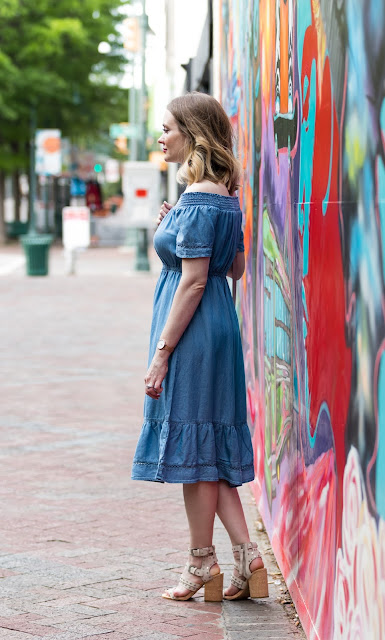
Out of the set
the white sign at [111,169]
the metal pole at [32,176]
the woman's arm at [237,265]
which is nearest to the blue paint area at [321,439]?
the woman's arm at [237,265]

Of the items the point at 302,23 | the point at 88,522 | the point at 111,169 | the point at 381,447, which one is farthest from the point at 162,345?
the point at 111,169

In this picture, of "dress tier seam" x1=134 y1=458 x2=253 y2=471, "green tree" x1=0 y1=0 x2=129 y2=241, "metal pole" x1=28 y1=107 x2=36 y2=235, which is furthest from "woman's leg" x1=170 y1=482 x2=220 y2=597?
"metal pole" x1=28 y1=107 x2=36 y2=235

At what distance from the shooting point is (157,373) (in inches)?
157

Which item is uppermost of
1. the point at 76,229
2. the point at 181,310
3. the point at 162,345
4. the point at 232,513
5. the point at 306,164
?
the point at 306,164

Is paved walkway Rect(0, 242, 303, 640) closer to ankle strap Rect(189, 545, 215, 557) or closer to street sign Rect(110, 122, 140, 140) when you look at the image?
ankle strap Rect(189, 545, 215, 557)

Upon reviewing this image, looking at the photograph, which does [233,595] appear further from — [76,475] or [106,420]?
[106,420]

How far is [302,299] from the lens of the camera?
3840mm

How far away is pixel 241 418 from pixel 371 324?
62.5 inches

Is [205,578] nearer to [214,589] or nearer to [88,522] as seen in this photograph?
[214,589]

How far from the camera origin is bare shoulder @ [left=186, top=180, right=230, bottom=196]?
157 inches

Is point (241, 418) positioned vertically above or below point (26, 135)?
below

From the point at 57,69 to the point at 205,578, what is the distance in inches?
1665

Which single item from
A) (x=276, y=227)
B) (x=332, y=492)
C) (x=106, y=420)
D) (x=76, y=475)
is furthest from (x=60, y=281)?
(x=332, y=492)

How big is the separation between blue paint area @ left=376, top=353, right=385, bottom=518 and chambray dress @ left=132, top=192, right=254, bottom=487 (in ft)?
4.94
